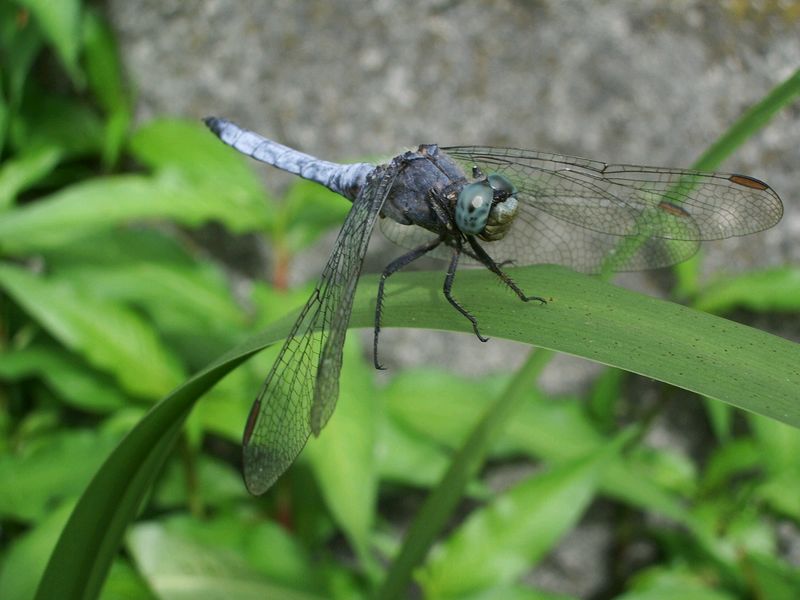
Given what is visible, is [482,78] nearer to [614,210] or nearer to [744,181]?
[614,210]

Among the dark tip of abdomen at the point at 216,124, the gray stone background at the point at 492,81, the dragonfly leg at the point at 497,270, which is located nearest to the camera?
the dragonfly leg at the point at 497,270

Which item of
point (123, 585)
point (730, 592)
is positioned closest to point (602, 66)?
point (730, 592)

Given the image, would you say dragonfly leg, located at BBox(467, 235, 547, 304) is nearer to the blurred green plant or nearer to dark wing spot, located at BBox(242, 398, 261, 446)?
the blurred green plant

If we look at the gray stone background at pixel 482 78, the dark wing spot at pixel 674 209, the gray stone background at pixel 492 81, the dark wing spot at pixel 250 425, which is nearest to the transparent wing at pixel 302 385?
the dark wing spot at pixel 250 425

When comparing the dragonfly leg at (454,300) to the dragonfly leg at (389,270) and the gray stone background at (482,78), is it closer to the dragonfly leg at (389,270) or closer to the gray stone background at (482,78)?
the dragonfly leg at (389,270)

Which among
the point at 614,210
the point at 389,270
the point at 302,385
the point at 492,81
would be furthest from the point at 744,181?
the point at 492,81

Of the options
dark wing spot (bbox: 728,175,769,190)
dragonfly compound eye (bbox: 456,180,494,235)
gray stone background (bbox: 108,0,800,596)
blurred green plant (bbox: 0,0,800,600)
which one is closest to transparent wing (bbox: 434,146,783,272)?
dark wing spot (bbox: 728,175,769,190)
